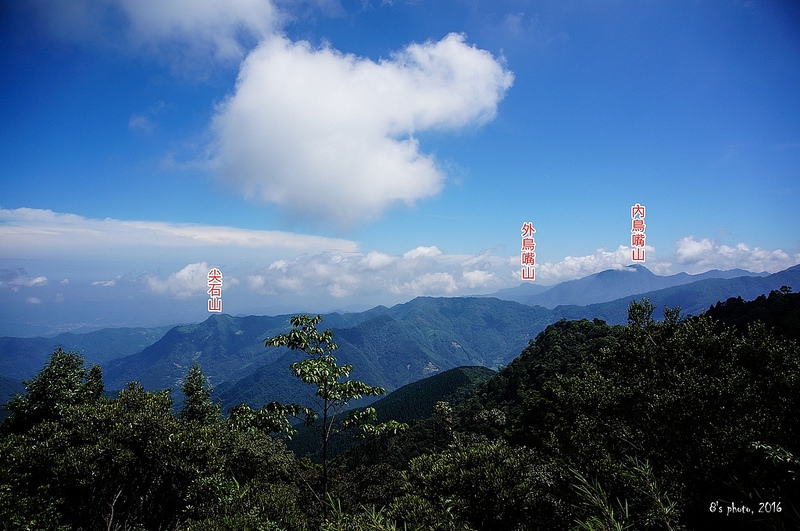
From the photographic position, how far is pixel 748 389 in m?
9.88

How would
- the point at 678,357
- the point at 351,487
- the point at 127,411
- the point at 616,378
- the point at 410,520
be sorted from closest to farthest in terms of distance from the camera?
the point at 410,520 < the point at 127,411 < the point at 678,357 < the point at 616,378 < the point at 351,487

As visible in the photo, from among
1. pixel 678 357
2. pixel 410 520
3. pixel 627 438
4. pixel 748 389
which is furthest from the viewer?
pixel 678 357

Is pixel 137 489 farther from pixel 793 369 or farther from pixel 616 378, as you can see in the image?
pixel 793 369

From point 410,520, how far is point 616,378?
10083mm

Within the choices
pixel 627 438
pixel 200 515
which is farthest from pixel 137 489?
pixel 627 438

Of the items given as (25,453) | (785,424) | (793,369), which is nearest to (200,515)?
(25,453)

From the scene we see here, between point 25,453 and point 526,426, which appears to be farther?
point 526,426

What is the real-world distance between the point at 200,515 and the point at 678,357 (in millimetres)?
17030

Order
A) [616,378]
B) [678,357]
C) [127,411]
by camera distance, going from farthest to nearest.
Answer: [616,378]
[678,357]
[127,411]

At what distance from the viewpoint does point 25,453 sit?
9.25 meters

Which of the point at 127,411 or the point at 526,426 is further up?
the point at 127,411

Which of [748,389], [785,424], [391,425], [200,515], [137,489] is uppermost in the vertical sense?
[748,389]

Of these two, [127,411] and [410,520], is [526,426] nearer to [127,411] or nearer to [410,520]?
[410,520]

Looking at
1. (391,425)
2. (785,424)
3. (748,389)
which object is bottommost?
(391,425)
